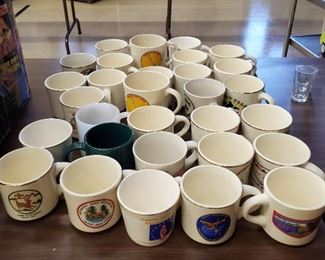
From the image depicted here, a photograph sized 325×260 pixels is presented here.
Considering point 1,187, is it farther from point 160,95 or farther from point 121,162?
point 160,95

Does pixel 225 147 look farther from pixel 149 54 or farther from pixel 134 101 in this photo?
pixel 149 54

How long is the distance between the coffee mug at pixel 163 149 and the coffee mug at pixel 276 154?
0.11m

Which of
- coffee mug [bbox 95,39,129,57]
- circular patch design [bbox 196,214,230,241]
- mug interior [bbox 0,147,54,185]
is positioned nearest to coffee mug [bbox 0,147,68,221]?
mug interior [bbox 0,147,54,185]

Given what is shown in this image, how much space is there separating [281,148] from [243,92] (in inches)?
7.0

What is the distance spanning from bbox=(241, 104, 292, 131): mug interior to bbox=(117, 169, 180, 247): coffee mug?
0.81 feet

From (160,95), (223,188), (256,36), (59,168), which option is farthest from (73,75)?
(256,36)

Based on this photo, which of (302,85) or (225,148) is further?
(302,85)

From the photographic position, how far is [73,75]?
0.88 m

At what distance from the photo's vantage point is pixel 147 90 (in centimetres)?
80

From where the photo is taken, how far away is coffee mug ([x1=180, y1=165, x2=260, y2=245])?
1.65 feet

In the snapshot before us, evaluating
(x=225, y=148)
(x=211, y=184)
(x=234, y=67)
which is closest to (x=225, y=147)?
(x=225, y=148)

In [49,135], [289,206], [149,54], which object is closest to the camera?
[289,206]

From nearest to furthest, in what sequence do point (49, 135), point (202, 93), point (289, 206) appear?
1. point (289, 206)
2. point (49, 135)
3. point (202, 93)

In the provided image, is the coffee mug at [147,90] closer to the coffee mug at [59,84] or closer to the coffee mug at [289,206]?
the coffee mug at [59,84]
